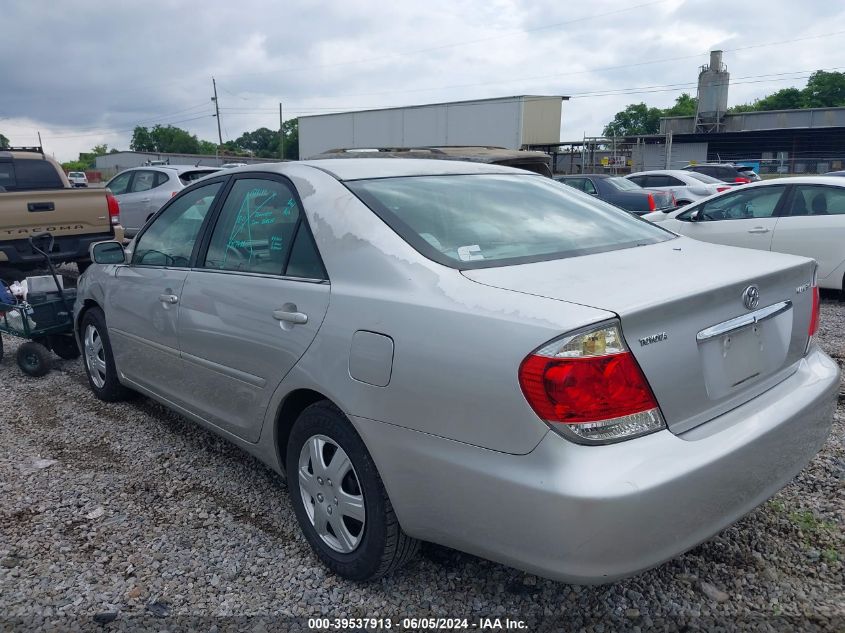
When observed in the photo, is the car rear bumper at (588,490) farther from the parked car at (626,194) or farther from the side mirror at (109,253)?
the parked car at (626,194)

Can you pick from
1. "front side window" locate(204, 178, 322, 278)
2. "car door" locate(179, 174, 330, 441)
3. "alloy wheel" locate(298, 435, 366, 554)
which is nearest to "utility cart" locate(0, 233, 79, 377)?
"car door" locate(179, 174, 330, 441)

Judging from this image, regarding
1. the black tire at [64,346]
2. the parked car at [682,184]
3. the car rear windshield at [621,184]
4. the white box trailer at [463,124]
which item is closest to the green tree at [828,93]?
the white box trailer at [463,124]

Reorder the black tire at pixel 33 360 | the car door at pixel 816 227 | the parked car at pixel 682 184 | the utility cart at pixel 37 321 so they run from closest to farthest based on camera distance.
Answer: the utility cart at pixel 37 321
the black tire at pixel 33 360
the car door at pixel 816 227
the parked car at pixel 682 184

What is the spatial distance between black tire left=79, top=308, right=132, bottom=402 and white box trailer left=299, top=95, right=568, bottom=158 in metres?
34.8

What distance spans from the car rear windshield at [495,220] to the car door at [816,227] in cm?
566

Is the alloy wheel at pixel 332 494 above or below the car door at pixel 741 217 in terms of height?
below

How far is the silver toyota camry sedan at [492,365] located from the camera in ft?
6.75

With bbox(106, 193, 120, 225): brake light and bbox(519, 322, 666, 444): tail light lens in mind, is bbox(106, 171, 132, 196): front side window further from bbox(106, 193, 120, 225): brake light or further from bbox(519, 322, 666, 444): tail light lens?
bbox(519, 322, 666, 444): tail light lens

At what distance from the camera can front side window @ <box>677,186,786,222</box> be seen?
28.1 ft

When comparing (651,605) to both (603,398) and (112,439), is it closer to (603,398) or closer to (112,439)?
(603,398)

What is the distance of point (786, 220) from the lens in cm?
834

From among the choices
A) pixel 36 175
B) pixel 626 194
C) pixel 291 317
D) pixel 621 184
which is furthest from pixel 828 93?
pixel 291 317

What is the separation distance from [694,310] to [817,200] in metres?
7.13

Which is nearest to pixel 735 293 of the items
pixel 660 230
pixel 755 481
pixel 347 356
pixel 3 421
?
pixel 755 481
